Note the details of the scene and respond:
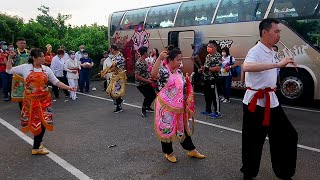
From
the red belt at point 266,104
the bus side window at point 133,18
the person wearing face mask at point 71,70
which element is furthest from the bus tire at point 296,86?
the bus side window at point 133,18

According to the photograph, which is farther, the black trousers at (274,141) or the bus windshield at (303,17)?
the bus windshield at (303,17)

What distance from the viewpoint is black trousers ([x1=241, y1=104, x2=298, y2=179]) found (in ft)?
11.9

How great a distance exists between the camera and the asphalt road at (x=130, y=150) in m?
4.18

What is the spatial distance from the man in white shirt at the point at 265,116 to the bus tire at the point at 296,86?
5521 mm

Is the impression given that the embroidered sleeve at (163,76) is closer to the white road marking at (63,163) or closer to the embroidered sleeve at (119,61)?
the white road marking at (63,163)

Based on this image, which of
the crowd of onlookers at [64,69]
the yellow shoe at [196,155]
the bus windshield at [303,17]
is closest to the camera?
the yellow shoe at [196,155]

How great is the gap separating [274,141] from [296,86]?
18.3 ft

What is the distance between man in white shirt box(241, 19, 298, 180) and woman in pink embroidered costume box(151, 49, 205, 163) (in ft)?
3.08

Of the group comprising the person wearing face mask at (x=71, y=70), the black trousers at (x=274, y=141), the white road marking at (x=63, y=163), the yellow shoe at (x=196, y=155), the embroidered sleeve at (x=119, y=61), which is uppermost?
the embroidered sleeve at (x=119, y=61)

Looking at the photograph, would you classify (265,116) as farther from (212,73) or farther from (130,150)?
(212,73)

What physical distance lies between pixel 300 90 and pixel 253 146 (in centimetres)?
570

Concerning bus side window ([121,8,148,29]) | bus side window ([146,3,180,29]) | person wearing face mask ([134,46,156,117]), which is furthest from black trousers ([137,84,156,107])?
bus side window ([121,8,148,29])

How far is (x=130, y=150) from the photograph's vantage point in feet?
16.8

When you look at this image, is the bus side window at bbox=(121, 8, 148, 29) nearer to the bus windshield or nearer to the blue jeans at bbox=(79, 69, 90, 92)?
the blue jeans at bbox=(79, 69, 90, 92)
